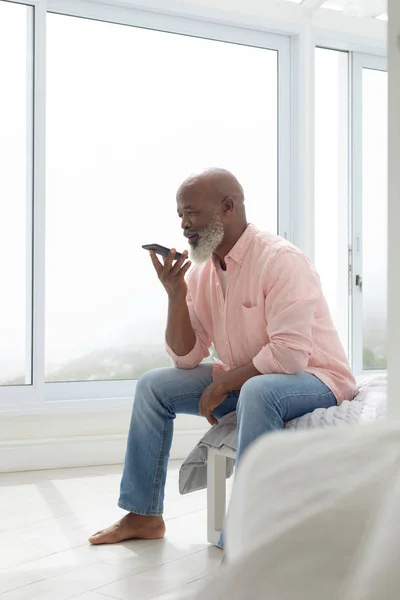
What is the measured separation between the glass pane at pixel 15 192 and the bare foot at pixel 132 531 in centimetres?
139

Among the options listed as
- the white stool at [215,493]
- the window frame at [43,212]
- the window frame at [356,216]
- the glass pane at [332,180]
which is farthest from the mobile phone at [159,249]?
the window frame at [356,216]

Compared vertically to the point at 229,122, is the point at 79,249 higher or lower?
lower

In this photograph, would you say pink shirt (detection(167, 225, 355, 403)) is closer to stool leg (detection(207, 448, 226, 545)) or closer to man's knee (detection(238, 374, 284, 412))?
man's knee (detection(238, 374, 284, 412))

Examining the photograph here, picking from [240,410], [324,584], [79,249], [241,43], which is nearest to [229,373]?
[240,410]

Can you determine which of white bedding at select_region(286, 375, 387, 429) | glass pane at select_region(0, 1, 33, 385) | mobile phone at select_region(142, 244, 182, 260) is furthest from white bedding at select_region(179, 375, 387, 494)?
glass pane at select_region(0, 1, 33, 385)

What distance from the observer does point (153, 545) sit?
2277 millimetres

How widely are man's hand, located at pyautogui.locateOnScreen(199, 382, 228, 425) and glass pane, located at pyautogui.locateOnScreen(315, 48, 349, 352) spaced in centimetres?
206

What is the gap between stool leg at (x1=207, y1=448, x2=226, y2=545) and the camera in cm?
229

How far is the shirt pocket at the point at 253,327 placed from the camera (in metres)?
2.27

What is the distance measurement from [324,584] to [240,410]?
5.68 feet

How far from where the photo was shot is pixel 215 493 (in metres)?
2.31

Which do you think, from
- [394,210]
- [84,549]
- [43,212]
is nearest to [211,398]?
[84,549]

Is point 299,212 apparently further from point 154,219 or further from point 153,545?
point 153,545

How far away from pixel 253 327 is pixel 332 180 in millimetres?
2202
